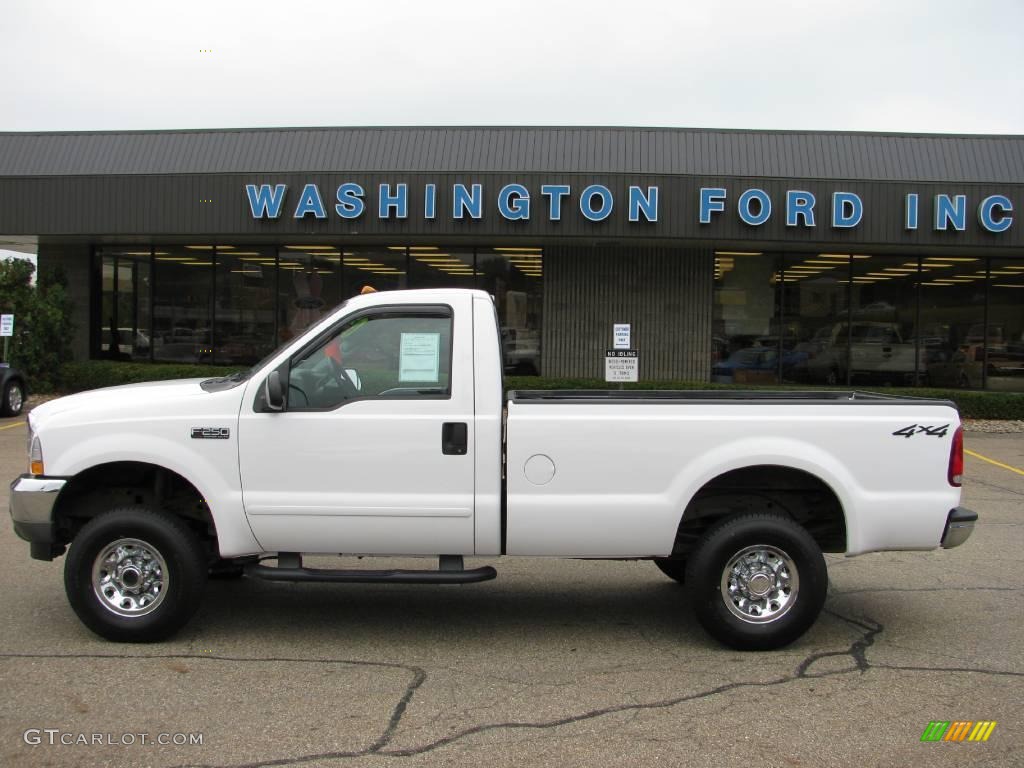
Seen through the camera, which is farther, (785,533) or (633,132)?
(633,132)

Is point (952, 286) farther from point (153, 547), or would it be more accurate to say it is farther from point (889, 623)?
point (153, 547)

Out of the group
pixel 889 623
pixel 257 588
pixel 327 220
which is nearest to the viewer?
pixel 889 623

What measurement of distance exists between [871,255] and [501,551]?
16.2m

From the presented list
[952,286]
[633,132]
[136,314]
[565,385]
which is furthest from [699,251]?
[136,314]

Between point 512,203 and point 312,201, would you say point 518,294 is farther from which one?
point 312,201

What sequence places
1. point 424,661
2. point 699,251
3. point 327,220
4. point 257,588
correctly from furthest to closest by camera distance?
point 699,251, point 327,220, point 257,588, point 424,661

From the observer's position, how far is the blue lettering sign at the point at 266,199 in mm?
17484

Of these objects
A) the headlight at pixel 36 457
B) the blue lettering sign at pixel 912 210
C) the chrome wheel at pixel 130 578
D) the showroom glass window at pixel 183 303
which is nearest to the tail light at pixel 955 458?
the chrome wheel at pixel 130 578

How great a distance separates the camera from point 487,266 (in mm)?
19141

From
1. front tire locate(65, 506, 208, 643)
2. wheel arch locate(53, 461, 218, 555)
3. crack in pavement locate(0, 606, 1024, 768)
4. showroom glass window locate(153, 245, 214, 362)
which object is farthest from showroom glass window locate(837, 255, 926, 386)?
front tire locate(65, 506, 208, 643)

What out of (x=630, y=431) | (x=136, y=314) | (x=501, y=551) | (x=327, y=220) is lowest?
(x=501, y=551)

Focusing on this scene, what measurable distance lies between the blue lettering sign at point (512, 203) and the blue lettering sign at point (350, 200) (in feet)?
8.60

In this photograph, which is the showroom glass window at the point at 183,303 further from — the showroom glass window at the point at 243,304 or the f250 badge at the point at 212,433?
the f250 badge at the point at 212,433

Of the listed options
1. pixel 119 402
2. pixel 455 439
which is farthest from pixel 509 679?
pixel 119 402
